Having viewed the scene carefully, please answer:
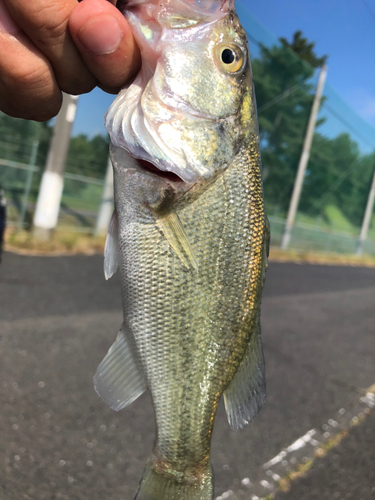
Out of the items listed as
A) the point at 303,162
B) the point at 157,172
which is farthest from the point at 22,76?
the point at 303,162

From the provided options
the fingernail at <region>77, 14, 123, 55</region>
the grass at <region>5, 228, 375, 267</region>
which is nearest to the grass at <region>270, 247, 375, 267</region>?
the grass at <region>5, 228, 375, 267</region>

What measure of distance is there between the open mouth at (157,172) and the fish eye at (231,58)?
0.40m

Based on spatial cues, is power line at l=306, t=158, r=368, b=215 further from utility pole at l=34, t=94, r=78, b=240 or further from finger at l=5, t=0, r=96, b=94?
finger at l=5, t=0, r=96, b=94

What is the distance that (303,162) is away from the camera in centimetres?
1507

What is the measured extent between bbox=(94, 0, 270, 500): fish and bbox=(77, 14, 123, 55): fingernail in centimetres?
13

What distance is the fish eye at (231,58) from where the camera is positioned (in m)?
1.29

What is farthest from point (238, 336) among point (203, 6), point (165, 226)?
point (203, 6)

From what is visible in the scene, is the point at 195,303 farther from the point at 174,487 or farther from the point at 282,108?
the point at 282,108

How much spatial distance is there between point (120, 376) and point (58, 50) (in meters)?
1.03

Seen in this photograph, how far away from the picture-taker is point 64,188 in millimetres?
8516

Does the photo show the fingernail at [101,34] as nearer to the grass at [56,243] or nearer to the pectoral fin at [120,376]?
the pectoral fin at [120,376]

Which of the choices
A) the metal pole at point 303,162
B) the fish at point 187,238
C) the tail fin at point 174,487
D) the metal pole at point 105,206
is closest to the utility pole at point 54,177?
the metal pole at point 105,206

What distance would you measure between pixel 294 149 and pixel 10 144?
10.4m

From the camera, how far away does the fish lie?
1202 millimetres
